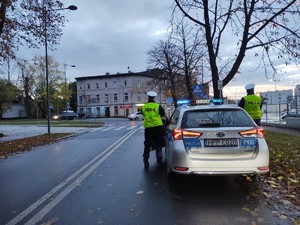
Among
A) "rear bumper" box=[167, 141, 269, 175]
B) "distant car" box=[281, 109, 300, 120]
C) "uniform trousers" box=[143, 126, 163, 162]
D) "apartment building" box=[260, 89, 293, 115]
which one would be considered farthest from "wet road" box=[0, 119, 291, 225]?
"apartment building" box=[260, 89, 293, 115]

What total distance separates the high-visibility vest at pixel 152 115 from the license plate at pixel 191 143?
250 cm

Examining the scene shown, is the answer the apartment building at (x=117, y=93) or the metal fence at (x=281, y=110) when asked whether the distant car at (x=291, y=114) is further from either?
the apartment building at (x=117, y=93)

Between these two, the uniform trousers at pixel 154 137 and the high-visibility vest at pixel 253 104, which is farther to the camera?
the high-visibility vest at pixel 253 104

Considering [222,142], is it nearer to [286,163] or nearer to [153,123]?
[153,123]

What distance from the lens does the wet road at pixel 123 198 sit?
479cm

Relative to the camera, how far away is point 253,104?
10266mm

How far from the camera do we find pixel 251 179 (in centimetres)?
723

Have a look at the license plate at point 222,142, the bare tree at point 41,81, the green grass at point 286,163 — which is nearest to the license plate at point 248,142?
the license plate at point 222,142

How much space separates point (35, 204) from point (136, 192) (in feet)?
5.60

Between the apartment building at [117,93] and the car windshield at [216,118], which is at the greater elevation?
the apartment building at [117,93]

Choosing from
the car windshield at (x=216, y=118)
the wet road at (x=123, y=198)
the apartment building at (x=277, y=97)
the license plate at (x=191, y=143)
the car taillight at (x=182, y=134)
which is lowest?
the wet road at (x=123, y=198)

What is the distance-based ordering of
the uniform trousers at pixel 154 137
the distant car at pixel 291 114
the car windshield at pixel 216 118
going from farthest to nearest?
the distant car at pixel 291 114
the uniform trousers at pixel 154 137
the car windshield at pixel 216 118

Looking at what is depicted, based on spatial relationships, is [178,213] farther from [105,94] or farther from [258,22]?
[105,94]

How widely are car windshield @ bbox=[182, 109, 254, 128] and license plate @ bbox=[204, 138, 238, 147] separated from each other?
1.02ft
